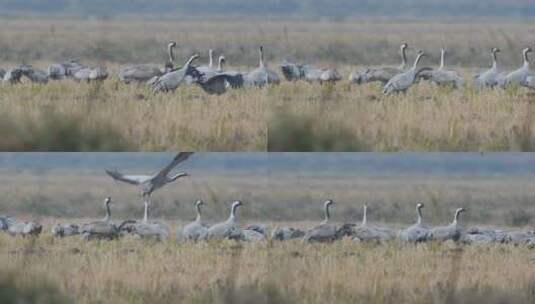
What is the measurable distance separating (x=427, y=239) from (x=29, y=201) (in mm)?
3193

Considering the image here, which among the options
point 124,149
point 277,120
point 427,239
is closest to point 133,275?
point 124,149

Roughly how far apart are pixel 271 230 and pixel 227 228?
35 cm

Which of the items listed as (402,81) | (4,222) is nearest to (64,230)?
(4,222)

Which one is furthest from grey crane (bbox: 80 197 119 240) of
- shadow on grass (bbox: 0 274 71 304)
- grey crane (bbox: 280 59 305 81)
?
grey crane (bbox: 280 59 305 81)

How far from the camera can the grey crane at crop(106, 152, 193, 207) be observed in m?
10.9

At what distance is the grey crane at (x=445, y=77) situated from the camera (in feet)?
35.6

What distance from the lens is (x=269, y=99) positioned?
Result: 10781 mm

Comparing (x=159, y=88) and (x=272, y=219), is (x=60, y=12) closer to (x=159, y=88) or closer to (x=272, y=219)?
(x=159, y=88)

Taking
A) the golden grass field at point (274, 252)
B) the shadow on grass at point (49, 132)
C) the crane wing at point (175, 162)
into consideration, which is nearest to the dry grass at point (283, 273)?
the golden grass field at point (274, 252)

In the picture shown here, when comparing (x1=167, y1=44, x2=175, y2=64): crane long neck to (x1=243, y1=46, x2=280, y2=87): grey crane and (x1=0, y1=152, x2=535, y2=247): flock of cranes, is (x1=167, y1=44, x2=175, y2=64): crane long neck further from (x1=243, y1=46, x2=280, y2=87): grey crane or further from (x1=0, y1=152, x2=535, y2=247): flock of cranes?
(x1=0, y1=152, x2=535, y2=247): flock of cranes

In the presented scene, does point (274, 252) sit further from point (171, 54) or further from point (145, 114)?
point (171, 54)

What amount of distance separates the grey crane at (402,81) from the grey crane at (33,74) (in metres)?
2.73

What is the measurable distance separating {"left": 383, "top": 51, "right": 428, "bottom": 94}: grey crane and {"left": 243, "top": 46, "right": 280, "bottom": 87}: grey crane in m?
0.88

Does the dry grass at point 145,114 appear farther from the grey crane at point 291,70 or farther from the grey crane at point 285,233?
the grey crane at point 285,233
